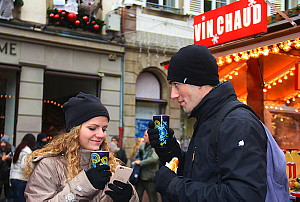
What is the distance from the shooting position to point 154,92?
1556 cm

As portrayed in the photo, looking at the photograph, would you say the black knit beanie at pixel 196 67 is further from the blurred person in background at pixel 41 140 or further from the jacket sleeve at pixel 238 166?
the blurred person in background at pixel 41 140

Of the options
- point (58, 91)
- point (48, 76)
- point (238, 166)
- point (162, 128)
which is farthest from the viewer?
point (58, 91)

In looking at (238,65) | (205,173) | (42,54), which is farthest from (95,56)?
(205,173)

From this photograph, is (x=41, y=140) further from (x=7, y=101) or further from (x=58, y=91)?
(x=58, y=91)

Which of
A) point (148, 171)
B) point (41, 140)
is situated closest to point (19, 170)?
point (41, 140)

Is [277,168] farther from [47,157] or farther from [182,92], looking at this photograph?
[47,157]

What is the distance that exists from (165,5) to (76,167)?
43.7 ft

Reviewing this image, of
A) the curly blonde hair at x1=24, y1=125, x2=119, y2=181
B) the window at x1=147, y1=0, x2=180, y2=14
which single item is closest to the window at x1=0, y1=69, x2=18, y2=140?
the window at x1=147, y1=0, x2=180, y2=14

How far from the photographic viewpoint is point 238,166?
2047 millimetres

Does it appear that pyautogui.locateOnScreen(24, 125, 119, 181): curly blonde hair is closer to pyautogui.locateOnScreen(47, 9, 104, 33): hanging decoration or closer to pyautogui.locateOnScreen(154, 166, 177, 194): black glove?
pyautogui.locateOnScreen(154, 166, 177, 194): black glove

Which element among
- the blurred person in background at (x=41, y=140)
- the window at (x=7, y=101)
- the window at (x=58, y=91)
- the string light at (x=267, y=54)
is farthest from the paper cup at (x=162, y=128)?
the window at (x=58, y=91)

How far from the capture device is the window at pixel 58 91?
1338 centimetres

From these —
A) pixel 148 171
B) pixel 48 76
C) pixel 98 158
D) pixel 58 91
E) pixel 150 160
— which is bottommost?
pixel 148 171

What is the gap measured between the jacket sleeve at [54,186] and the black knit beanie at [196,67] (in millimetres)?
1053
